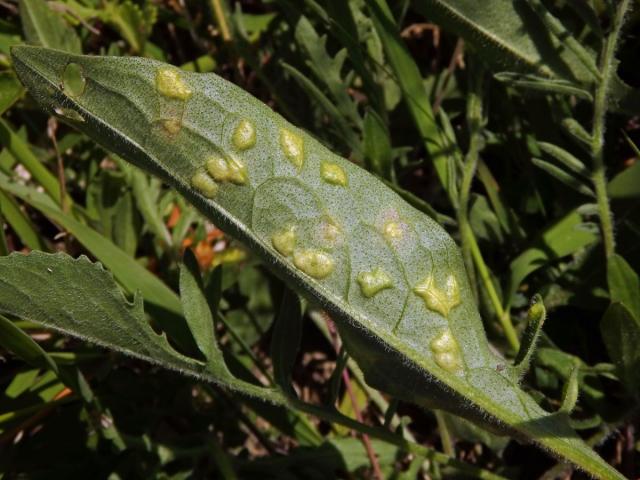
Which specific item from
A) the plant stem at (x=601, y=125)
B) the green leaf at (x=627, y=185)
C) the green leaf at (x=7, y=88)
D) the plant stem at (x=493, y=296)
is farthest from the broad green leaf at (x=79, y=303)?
the green leaf at (x=627, y=185)

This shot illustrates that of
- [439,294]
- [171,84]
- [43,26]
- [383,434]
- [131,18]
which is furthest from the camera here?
[131,18]

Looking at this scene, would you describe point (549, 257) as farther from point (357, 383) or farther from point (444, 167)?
point (357, 383)

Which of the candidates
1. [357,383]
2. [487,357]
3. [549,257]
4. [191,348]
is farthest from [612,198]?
[191,348]

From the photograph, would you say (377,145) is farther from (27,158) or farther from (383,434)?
(27,158)

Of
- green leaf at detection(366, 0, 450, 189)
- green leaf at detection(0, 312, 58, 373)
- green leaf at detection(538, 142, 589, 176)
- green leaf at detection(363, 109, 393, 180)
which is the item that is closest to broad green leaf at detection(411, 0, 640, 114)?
green leaf at detection(366, 0, 450, 189)

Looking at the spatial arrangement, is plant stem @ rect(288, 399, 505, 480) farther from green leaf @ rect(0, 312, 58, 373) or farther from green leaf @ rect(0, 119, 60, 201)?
green leaf @ rect(0, 119, 60, 201)

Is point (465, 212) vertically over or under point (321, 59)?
under

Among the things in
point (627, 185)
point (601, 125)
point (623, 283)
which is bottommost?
point (623, 283)

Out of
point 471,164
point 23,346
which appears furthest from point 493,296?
point 23,346
